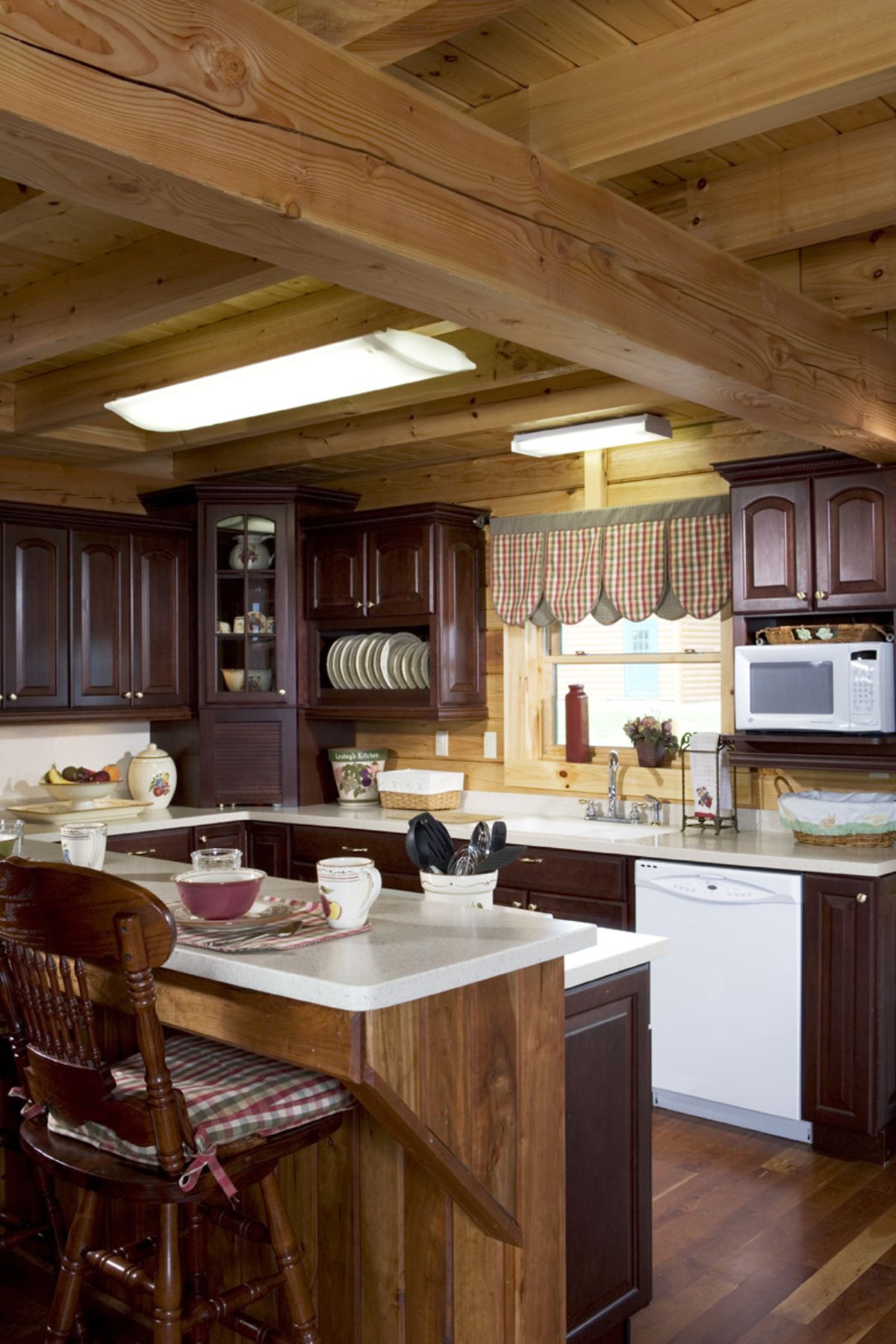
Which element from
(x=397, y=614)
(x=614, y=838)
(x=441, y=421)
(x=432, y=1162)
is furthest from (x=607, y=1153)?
(x=397, y=614)

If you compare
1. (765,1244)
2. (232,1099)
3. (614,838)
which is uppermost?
(614,838)

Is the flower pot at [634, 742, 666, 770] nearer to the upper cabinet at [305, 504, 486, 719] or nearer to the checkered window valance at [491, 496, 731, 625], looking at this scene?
the checkered window valance at [491, 496, 731, 625]

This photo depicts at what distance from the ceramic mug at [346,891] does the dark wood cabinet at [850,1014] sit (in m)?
2.15

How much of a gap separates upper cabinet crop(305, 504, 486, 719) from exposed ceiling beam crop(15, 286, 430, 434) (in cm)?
135

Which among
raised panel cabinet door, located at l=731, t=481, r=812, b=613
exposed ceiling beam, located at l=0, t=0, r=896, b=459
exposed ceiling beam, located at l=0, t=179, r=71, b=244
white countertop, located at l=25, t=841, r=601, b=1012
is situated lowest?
white countertop, located at l=25, t=841, r=601, b=1012

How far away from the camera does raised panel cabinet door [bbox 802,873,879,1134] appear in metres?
3.84

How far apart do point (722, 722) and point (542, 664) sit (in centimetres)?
90

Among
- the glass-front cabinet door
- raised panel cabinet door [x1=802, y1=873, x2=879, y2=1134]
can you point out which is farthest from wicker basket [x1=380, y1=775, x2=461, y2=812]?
raised panel cabinet door [x1=802, y1=873, x2=879, y2=1134]

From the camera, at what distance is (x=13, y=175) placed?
68.2 inches

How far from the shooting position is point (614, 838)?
4414 mm

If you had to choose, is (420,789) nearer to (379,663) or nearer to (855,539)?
(379,663)

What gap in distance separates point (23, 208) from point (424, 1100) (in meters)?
2.15

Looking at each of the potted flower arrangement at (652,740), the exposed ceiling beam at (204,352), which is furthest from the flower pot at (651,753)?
the exposed ceiling beam at (204,352)

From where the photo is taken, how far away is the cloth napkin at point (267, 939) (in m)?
2.11
